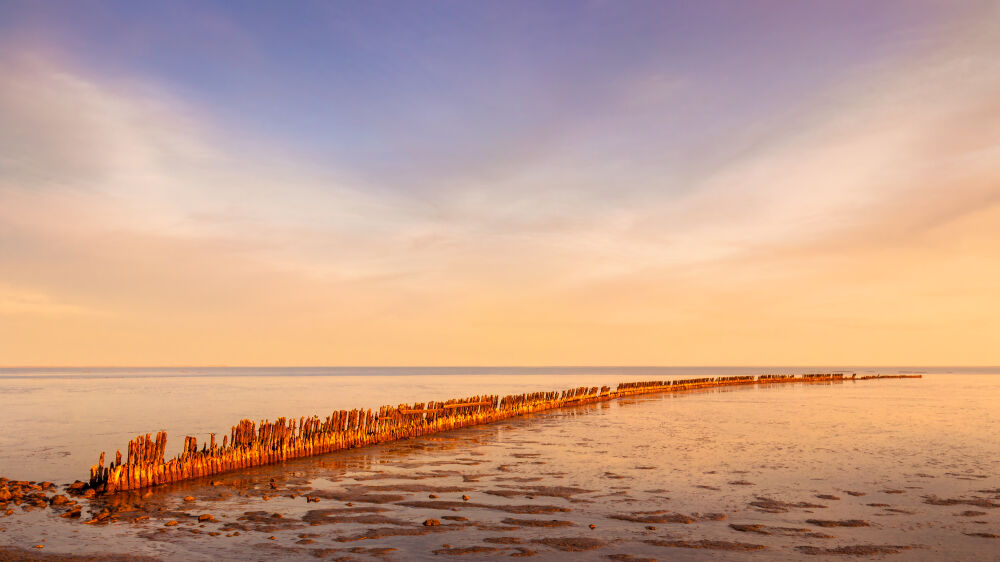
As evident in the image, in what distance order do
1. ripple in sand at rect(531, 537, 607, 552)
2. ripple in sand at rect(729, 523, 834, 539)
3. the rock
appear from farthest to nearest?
the rock, ripple in sand at rect(729, 523, 834, 539), ripple in sand at rect(531, 537, 607, 552)

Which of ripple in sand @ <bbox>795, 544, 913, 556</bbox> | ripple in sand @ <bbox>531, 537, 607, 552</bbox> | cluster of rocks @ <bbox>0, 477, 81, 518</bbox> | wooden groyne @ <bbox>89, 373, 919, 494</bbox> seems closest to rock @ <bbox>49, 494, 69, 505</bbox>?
cluster of rocks @ <bbox>0, 477, 81, 518</bbox>

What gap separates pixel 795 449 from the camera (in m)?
28.0

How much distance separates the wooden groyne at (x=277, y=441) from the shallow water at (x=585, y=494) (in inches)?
32.5

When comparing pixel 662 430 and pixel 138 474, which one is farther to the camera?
pixel 662 430

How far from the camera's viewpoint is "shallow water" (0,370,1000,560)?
45.4 feet

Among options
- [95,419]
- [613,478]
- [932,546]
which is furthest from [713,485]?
[95,419]

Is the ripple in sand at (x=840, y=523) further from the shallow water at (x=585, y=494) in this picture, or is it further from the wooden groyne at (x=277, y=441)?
the wooden groyne at (x=277, y=441)

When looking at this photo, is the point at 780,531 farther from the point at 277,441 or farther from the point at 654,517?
the point at 277,441

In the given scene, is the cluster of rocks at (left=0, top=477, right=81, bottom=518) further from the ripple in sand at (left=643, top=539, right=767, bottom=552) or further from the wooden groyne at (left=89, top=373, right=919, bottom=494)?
the ripple in sand at (left=643, top=539, right=767, bottom=552)

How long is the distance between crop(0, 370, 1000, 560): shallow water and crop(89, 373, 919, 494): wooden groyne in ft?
2.71

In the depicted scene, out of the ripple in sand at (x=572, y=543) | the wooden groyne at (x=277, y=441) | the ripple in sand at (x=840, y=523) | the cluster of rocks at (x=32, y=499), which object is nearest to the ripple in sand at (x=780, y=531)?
the ripple in sand at (x=840, y=523)

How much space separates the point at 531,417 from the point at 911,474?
2569 cm

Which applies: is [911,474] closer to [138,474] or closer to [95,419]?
[138,474]

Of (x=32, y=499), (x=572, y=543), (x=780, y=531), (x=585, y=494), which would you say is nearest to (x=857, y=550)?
(x=780, y=531)
